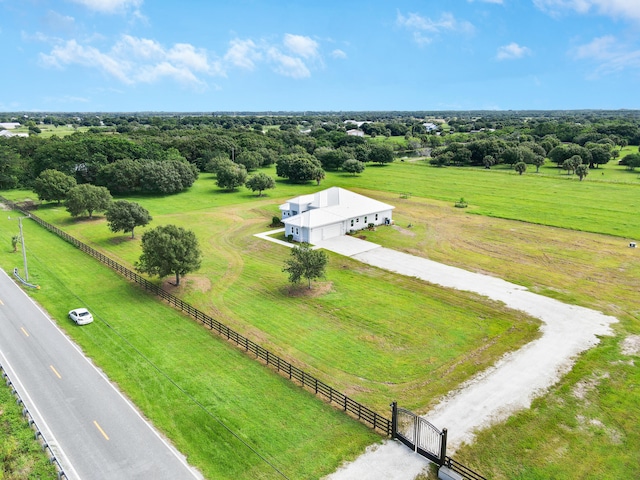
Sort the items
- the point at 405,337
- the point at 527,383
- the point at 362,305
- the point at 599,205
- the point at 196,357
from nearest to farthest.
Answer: the point at 527,383 < the point at 196,357 < the point at 405,337 < the point at 362,305 < the point at 599,205

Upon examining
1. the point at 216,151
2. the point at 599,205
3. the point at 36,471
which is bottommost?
the point at 36,471

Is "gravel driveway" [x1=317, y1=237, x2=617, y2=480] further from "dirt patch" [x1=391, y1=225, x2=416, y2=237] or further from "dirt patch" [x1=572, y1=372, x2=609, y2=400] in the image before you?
"dirt patch" [x1=391, y1=225, x2=416, y2=237]

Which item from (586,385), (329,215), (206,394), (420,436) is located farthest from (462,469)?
(329,215)

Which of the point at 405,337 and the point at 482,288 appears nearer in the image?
the point at 405,337

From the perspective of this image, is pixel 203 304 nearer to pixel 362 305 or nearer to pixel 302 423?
pixel 362 305

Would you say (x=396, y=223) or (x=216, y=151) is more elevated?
(x=216, y=151)

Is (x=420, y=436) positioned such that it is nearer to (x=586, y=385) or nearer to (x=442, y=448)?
(x=442, y=448)

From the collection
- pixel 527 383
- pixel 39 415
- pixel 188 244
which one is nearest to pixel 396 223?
pixel 188 244

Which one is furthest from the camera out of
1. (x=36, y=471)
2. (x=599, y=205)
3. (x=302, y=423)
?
(x=599, y=205)
